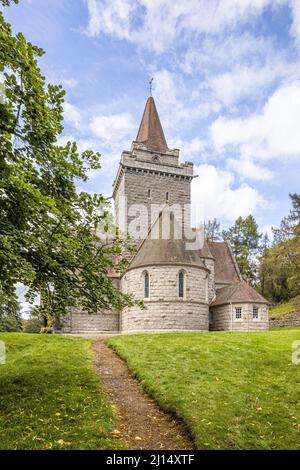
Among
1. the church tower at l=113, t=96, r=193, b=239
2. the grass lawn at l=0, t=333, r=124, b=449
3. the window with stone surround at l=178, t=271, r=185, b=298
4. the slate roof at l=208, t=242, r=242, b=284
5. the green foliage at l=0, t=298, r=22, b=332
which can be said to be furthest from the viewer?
the slate roof at l=208, t=242, r=242, b=284

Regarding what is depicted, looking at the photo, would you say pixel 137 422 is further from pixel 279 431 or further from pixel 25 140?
pixel 25 140

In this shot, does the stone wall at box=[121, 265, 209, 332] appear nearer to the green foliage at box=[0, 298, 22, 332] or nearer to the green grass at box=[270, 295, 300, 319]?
the green foliage at box=[0, 298, 22, 332]

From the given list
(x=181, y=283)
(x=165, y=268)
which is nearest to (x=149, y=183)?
(x=165, y=268)

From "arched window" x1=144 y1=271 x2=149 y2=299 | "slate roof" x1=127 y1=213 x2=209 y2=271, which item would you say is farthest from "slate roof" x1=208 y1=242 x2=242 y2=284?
"arched window" x1=144 y1=271 x2=149 y2=299

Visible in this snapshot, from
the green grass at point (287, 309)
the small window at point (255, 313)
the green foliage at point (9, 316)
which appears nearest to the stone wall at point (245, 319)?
the small window at point (255, 313)

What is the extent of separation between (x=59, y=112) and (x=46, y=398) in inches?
277

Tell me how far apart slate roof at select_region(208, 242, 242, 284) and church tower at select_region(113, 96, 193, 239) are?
474cm

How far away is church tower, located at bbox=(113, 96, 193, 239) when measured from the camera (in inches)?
1399

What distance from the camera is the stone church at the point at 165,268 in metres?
27.2

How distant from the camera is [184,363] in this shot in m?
12.0

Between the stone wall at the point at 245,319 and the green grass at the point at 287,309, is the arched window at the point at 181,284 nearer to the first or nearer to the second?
the stone wall at the point at 245,319

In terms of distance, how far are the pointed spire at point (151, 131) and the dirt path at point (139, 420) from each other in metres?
29.9

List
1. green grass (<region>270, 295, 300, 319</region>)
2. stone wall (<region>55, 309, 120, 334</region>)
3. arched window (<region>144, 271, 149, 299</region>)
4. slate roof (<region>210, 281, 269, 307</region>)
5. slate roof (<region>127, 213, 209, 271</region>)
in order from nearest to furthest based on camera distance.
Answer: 1. slate roof (<region>127, 213, 209, 271</region>)
2. arched window (<region>144, 271, 149, 299</region>)
3. slate roof (<region>210, 281, 269, 307</region>)
4. stone wall (<region>55, 309, 120, 334</region>)
5. green grass (<region>270, 295, 300, 319</region>)
